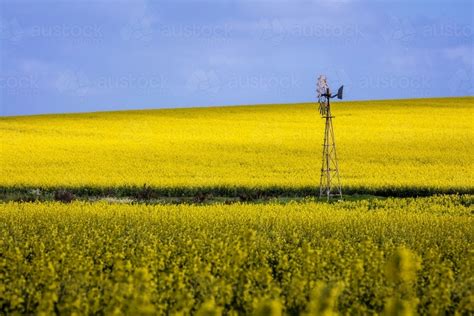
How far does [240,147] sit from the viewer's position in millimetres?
47344

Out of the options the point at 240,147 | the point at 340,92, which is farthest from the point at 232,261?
the point at 240,147

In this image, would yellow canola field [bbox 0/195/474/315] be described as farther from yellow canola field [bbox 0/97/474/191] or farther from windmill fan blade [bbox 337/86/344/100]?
yellow canola field [bbox 0/97/474/191]

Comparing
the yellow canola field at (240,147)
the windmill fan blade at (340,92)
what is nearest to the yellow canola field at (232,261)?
the windmill fan blade at (340,92)

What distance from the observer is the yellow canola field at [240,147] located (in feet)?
116

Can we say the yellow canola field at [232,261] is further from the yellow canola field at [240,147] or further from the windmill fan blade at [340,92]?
the yellow canola field at [240,147]

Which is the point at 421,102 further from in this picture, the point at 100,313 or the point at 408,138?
the point at 100,313

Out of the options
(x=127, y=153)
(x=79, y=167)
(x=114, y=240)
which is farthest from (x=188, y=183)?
(x=114, y=240)

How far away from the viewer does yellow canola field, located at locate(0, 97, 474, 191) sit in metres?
35.5

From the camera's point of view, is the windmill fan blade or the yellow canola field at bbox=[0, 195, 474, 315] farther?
the windmill fan blade

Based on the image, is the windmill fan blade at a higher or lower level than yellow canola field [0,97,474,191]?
higher

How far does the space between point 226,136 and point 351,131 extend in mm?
Answer: 9624

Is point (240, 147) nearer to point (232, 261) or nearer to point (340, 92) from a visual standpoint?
point (340, 92)

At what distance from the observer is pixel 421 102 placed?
74.6m

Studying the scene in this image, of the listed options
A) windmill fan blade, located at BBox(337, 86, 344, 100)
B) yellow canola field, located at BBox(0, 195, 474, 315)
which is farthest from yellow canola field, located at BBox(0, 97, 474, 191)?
yellow canola field, located at BBox(0, 195, 474, 315)
